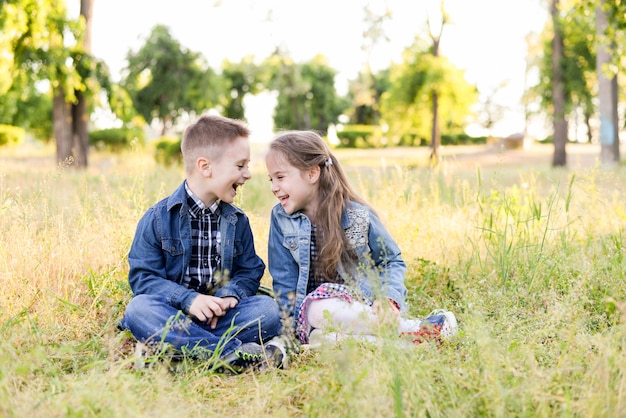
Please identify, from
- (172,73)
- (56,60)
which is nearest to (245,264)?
(56,60)

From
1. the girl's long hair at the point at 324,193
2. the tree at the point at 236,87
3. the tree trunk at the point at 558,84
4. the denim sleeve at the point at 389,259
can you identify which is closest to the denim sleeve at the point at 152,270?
the girl's long hair at the point at 324,193

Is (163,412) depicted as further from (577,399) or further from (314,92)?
(314,92)

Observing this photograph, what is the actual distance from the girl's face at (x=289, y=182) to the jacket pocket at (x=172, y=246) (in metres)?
0.56

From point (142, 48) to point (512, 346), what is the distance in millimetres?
23744

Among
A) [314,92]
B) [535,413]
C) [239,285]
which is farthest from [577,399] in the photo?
[314,92]

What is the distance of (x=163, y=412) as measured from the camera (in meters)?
2.09

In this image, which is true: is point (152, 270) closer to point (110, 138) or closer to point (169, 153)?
point (169, 153)

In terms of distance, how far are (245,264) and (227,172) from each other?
0.51m

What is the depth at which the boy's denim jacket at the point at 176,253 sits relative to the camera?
2.99 m

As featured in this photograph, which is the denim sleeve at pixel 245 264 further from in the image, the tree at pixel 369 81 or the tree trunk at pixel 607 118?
the tree at pixel 369 81

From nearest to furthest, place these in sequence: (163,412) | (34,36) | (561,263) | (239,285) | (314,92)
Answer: (163,412), (239,285), (561,263), (34,36), (314,92)

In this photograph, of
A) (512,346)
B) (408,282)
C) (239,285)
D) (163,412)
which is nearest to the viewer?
(163,412)

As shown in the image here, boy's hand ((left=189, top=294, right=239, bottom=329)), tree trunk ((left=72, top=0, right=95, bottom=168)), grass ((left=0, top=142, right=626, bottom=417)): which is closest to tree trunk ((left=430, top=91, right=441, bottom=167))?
tree trunk ((left=72, top=0, right=95, bottom=168))

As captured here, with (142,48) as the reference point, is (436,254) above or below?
below
